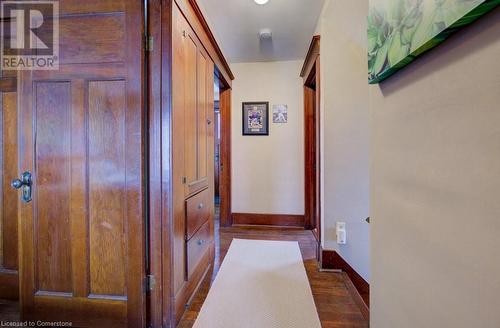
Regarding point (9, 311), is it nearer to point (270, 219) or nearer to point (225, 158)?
point (225, 158)

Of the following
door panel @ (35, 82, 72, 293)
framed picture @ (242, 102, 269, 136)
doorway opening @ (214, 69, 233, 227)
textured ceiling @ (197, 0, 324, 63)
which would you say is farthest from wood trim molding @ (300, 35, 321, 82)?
door panel @ (35, 82, 72, 293)

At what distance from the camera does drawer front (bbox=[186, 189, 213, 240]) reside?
1642mm

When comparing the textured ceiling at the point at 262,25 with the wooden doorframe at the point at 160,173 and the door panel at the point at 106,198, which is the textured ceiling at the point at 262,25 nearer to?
the wooden doorframe at the point at 160,173

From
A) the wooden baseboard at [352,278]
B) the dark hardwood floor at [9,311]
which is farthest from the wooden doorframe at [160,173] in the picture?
the wooden baseboard at [352,278]

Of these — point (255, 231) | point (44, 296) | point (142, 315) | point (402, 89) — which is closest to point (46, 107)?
point (44, 296)

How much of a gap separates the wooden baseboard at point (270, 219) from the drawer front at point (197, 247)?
1.37 metres

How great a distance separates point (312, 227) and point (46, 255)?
2913mm

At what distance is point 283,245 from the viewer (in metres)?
2.71

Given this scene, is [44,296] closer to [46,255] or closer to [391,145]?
[46,255]

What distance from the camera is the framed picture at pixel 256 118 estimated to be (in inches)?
135

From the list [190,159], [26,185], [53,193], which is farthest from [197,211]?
[26,185]

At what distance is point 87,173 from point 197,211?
2.67 ft

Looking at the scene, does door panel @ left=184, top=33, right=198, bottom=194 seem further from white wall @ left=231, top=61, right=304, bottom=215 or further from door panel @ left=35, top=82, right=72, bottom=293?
white wall @ left=231, top=61, right=304, bottom=215

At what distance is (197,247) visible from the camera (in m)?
1.82
